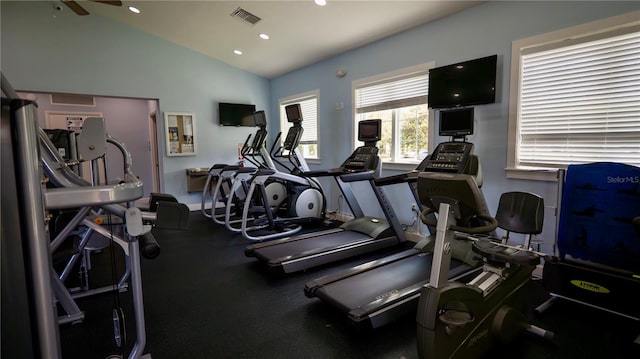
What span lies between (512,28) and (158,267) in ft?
15.1

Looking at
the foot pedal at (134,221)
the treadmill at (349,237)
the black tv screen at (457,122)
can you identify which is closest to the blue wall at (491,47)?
the treadmill at (349,237)

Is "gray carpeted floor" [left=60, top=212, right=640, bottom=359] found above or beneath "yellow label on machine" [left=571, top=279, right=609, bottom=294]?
beneath

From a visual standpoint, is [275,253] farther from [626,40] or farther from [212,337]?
[626,40]

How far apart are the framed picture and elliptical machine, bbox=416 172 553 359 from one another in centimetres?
602

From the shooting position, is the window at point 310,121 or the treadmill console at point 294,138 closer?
the treadmill console at point 294,138

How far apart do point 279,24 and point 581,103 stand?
3860 millimetres

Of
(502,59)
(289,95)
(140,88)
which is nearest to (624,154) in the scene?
(502,59)

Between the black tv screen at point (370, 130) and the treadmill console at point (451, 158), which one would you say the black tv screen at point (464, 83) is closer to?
the black tv screen at point (370, 130)

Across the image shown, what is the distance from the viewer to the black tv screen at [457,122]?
2.93 metres

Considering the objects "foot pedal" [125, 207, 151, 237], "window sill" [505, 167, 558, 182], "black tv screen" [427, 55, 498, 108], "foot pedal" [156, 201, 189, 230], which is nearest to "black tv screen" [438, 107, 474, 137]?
"black tv screen" [427, 55, 498, 108]

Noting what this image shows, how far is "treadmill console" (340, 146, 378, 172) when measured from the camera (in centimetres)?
397

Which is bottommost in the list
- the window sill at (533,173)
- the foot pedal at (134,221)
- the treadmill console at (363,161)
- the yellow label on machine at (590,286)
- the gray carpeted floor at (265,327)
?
the gray carpeted floor at (265,327)

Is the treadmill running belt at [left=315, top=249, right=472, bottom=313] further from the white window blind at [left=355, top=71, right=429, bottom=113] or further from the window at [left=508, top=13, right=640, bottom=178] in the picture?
the white window blind at [left=355, top=71, right=429, bottom=113]

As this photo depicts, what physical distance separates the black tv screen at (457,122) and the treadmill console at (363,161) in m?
1.04
